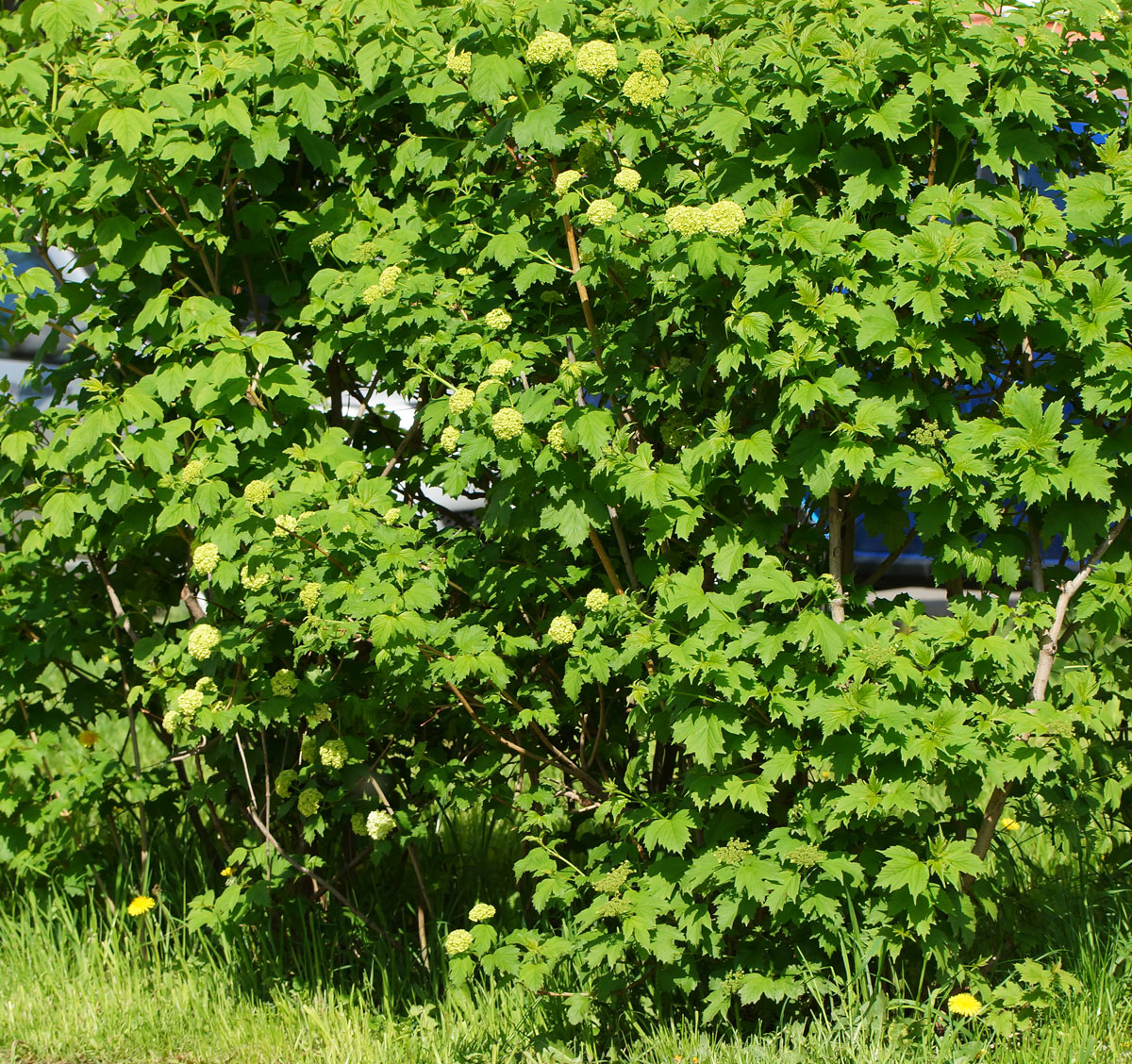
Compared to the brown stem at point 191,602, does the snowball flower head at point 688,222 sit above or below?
above

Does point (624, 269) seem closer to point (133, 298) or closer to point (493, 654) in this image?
point (493, 654)

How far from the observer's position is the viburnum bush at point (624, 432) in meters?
2.67

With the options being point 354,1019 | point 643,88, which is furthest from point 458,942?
point 643,88

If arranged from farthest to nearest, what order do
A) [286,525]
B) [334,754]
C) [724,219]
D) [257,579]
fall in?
1. [334,754]
2. [257,579]
3. [286,525]
4. [724,219]

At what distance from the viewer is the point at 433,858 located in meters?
3.91

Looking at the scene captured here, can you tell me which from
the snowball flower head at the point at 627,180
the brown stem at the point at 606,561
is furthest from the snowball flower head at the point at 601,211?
the brown stem at the point at 606,561

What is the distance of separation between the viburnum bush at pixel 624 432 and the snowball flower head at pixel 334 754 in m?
0.01

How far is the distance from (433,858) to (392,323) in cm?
177

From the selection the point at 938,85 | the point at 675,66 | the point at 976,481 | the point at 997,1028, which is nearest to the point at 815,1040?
the point at 997,1028

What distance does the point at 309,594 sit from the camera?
9.38 ft

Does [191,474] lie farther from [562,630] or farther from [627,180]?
[627,180]

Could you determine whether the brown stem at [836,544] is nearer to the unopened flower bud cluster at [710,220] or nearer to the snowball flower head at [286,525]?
the unopened flower bud cluster at [710,220]

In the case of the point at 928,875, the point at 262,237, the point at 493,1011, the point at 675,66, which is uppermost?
the point at 675,66

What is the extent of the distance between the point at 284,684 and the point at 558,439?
1030 mm
